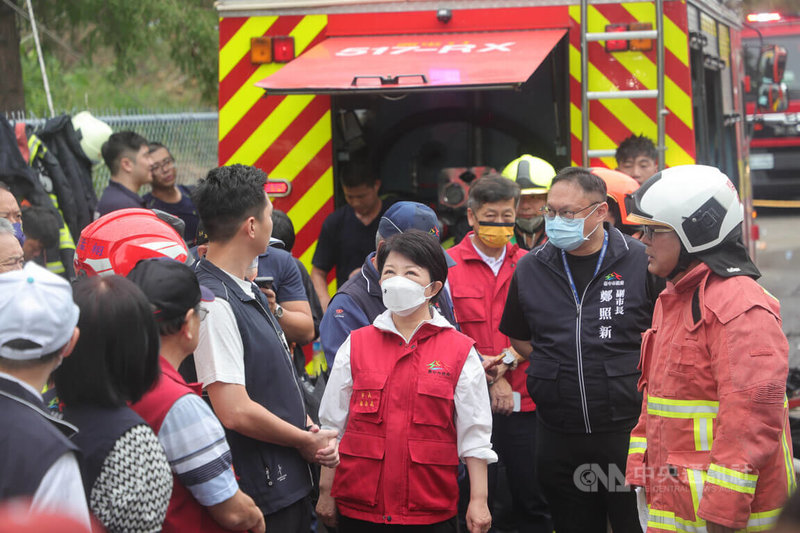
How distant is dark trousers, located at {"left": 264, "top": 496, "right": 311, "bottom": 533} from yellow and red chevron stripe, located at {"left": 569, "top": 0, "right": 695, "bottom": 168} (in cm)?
307

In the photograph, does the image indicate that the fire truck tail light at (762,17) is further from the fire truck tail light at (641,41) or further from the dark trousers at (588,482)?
the dark trousers at (588,482)

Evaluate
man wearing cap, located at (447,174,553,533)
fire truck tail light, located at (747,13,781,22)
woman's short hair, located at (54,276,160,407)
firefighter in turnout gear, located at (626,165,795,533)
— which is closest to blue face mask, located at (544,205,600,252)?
man wearing cap, located at (447,174,553,533)

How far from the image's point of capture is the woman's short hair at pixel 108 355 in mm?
2234

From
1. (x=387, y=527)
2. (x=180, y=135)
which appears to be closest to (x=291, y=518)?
(x=387, y=527)

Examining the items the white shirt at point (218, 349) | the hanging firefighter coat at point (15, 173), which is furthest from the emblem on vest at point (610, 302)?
the hanging firefighter coat at point (15, 173)

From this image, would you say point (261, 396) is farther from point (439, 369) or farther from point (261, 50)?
point (261, 50)

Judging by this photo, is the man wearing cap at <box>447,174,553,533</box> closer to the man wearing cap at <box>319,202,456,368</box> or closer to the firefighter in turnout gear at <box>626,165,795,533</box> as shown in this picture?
the man wearing cap at <box>319,202,456,368</box>

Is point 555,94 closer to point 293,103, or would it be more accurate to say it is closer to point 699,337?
point 293,103

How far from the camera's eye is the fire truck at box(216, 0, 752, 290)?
4969mm

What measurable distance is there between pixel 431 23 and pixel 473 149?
1254 millimetres

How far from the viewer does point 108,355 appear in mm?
2258

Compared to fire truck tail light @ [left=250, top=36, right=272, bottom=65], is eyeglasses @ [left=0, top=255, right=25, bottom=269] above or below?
below

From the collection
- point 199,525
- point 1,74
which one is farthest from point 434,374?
point 1,74

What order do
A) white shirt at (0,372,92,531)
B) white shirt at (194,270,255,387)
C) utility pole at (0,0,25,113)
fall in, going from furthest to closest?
utility pole at (0,0,25,113)
white shirt at (194,270,255,387)
white shirt at (0,372,92,531)
